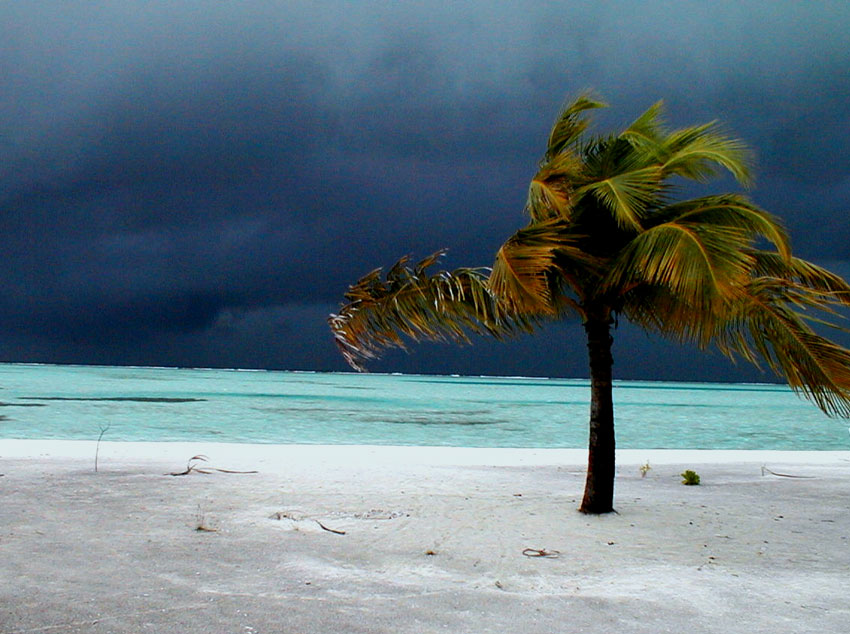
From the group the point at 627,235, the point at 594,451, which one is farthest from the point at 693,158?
the point at 594,451

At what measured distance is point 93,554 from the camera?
18.0 feet

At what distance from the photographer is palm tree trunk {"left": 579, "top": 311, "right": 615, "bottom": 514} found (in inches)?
288

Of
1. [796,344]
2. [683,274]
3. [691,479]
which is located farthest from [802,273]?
[691,479]

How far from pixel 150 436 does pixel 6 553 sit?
17.5m

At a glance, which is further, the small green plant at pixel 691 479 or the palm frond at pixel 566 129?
the small green plant at pixel 691 479

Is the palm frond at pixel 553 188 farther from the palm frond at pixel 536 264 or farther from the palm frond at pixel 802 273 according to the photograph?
the palm frond at pixel 802 273

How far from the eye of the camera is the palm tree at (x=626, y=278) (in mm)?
6207

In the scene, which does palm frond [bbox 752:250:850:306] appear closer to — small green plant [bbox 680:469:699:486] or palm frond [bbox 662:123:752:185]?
palm frond [bbox 662:123:752:185]

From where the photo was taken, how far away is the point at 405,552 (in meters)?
5.89

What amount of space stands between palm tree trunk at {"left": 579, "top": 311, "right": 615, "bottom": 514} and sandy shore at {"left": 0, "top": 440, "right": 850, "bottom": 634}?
0.98ft

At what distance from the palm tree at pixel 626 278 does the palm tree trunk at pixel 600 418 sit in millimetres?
14

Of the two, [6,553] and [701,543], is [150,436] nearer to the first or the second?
[6,553]

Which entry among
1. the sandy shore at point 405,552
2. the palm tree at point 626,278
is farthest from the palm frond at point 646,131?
the sandy shore at point 405,552

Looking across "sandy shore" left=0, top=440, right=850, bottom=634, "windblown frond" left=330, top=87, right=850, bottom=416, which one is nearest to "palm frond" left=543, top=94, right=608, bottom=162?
"windblown frond" left=330, top=87, right=850, bottom=416
